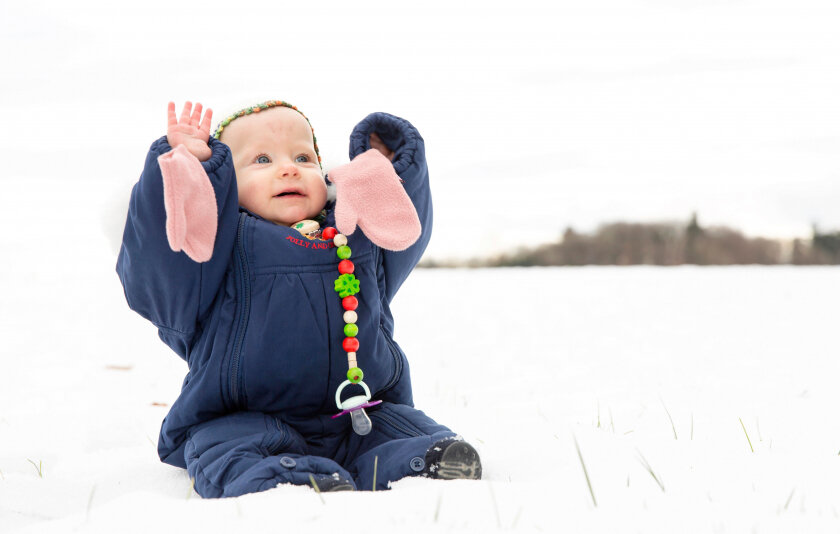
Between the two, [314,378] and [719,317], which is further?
[719,317]

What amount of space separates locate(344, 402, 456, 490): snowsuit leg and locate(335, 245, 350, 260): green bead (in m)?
0.51

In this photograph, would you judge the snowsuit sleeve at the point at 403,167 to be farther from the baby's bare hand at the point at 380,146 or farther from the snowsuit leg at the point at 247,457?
the snowsuit leg at the point at 247,457

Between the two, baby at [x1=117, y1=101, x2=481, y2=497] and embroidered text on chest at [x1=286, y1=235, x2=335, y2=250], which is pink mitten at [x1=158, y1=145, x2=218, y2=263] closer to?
baby at [x1=117, y1=101, x2=481, y2=497]

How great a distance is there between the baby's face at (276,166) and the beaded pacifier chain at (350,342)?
0.67 feet

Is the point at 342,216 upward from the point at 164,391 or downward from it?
upward

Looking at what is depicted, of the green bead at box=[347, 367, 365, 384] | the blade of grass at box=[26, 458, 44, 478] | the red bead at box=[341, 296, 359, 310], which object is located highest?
the red bead at box=[341, 296, 359, 310]

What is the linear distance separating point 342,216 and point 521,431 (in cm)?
96

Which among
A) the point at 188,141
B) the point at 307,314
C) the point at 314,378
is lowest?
the point at 314,378

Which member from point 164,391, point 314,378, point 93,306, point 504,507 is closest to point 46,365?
point 164,391

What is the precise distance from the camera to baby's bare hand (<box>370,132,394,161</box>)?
2518 millimetres

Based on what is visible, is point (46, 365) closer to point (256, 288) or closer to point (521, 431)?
point (256, 288)

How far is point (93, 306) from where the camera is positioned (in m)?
6.95

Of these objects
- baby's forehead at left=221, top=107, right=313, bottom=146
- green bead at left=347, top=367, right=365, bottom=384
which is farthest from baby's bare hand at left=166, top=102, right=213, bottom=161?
green bead at left=347, top=367, right=365, bottom=384

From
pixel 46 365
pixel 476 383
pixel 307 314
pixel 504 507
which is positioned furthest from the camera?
pixel 46 365
